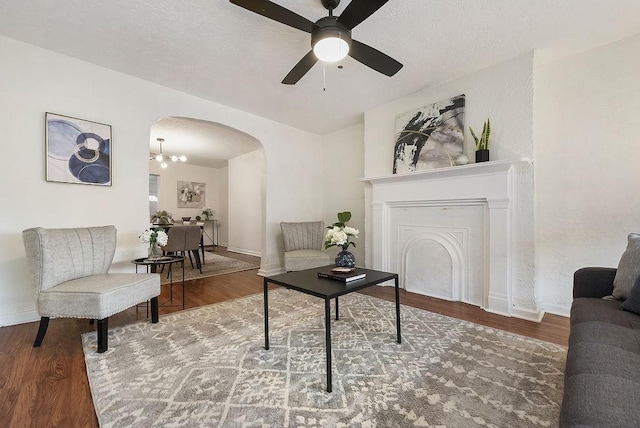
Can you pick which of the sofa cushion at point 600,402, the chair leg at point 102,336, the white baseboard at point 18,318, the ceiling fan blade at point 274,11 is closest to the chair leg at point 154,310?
the chair leg at point 102,336

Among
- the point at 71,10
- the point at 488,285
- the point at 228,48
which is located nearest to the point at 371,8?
the point at 228,48

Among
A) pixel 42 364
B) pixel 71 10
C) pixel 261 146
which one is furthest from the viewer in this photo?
pixel 261 146

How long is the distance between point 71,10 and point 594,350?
378 cm

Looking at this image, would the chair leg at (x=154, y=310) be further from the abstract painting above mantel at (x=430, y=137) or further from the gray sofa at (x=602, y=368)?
the abstract painting above mantel at (x=430, y=137)

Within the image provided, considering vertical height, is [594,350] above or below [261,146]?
below

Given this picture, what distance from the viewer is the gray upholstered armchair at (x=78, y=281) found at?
1.99 metres

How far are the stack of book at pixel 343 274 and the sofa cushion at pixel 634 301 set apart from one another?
145cm

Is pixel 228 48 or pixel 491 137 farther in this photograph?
pixel 491 137

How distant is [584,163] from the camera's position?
2609 millimetres

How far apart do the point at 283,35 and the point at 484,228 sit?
273cm

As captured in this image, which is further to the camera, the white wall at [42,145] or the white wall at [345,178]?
the white wall at [345,178]

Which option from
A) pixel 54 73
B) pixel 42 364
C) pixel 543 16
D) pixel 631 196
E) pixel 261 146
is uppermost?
pixel 543 16

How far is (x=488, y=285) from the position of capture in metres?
2.85

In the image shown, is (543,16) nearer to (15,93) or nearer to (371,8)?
(371,8)
